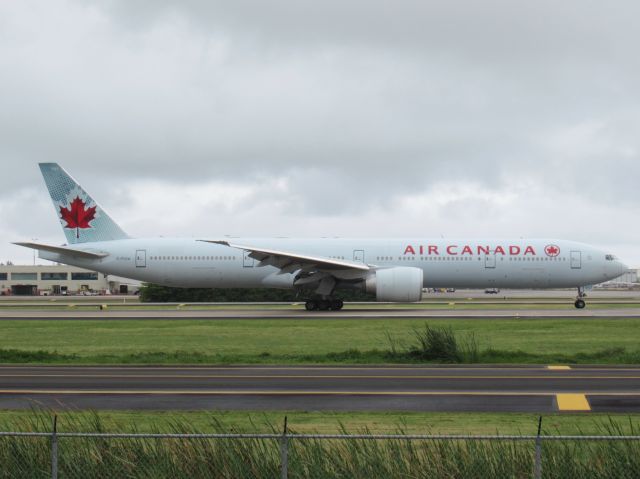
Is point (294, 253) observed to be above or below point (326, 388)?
above

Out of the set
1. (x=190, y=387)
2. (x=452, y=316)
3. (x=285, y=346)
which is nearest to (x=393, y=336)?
(x=285, y=346)

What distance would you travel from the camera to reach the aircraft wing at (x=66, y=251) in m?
45.2

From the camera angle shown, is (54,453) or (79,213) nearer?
(54,453)

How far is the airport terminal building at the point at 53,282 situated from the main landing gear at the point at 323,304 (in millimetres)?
82452

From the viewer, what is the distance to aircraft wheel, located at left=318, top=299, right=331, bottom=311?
4384 centimetres

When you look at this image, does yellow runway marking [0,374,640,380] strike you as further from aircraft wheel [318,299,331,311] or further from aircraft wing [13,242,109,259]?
aircraft wing [13,242,109,259]

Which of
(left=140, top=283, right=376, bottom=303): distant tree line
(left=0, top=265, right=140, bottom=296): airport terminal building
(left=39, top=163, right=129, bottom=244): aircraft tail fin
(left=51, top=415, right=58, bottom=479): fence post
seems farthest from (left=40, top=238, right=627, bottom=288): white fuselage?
(left=0, top=265, right=140, bottom=296): airport terminal building

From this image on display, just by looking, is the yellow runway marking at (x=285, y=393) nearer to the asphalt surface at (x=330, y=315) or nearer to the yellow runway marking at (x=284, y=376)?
the yellow runway marking at (x=284, y=376)

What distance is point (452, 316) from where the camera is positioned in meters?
37.1

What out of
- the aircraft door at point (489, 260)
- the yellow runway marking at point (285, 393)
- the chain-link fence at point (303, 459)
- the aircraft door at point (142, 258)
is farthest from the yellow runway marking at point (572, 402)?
the aircraft door at point (142, 258)

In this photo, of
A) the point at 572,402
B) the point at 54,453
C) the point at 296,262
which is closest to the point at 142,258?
the point at 296,262

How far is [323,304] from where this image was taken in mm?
43906

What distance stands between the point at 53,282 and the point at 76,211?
84142 millimetres

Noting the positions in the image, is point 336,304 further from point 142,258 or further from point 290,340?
point 290,340
